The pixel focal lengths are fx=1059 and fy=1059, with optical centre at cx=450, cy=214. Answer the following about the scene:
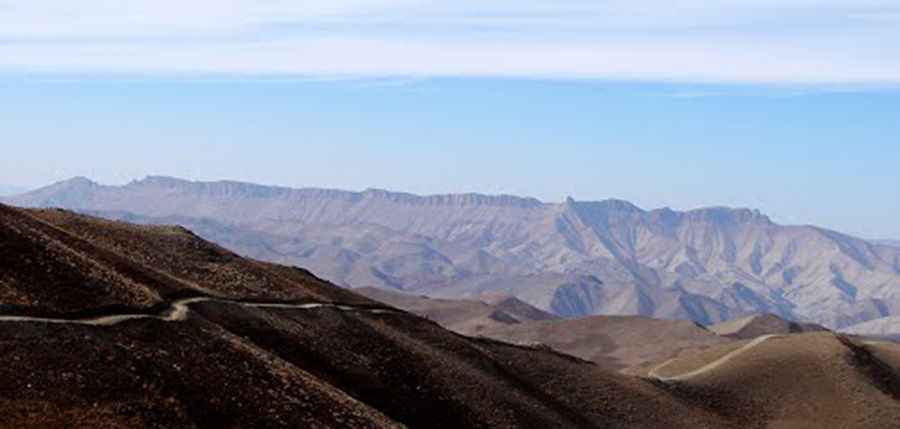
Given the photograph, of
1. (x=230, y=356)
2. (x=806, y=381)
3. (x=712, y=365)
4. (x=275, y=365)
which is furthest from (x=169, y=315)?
(x=806, y=381)

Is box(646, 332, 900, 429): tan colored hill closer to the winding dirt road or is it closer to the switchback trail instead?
the winding dirt road

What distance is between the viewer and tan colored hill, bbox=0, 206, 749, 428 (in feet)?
162

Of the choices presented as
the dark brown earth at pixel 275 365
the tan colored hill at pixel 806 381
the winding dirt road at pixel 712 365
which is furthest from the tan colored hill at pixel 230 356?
the winding dirt road at pixel 712 365

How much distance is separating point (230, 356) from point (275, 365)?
3.32m

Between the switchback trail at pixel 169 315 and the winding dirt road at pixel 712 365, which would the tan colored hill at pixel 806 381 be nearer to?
the winding dirt road at pixel 712 365

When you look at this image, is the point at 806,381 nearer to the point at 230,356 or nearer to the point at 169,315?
the point at 230,356

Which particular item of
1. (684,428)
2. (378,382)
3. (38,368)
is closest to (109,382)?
(38,368)

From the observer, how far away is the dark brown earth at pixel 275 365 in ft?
164

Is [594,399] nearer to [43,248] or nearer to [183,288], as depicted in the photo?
[183,288]

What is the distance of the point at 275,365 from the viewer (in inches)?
2405

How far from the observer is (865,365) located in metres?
115

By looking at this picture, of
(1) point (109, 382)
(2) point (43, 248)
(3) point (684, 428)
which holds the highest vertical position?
(2) point (43, 248)

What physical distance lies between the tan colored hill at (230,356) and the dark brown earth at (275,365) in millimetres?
132

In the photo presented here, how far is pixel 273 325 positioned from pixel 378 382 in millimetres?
8284
